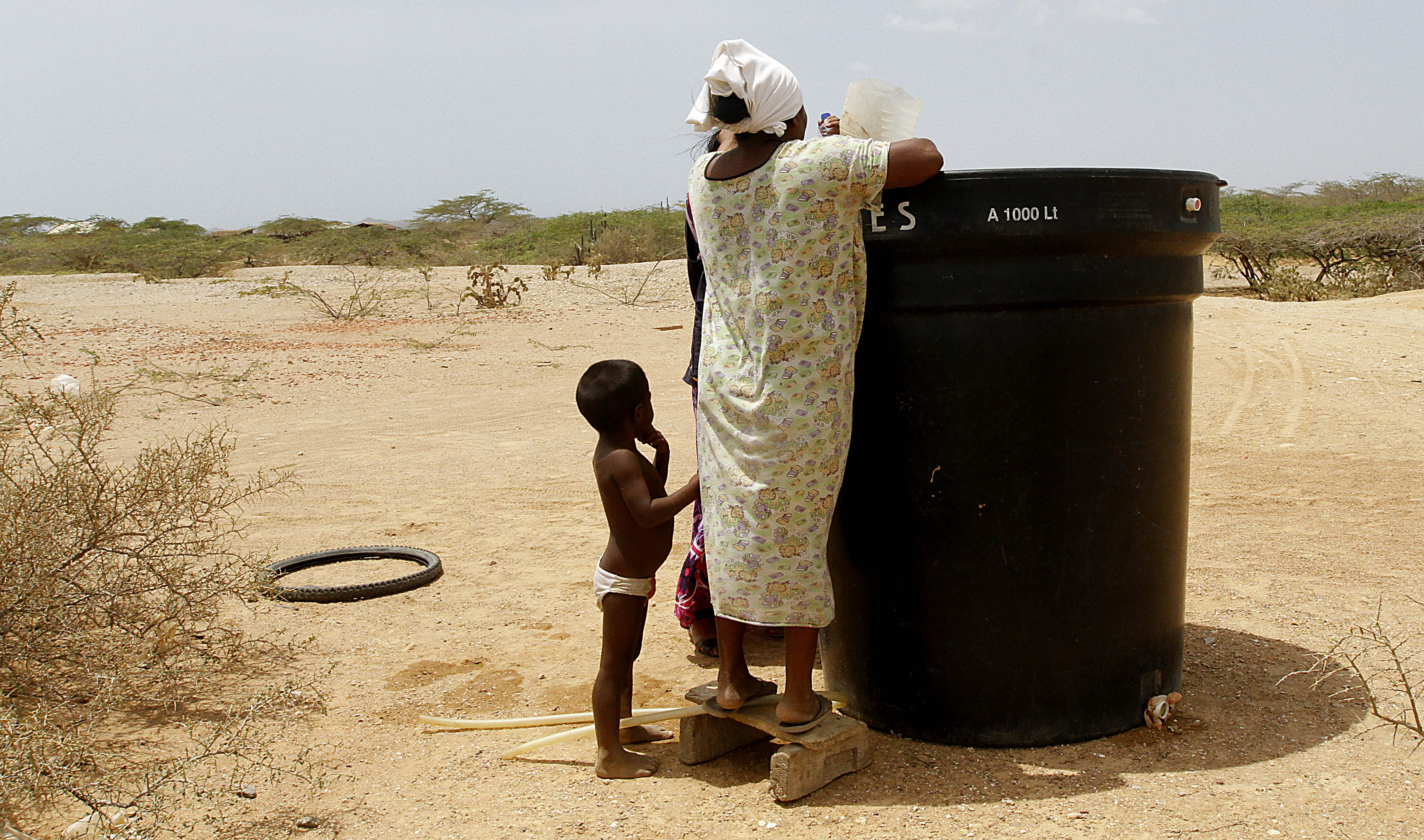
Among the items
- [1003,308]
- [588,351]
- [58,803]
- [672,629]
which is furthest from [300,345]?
[1003,308]

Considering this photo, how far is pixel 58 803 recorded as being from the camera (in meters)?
2.40

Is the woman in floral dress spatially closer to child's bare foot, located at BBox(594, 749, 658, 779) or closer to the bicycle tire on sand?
child's bare foot, located at BBox(594, 749, 658, 779)

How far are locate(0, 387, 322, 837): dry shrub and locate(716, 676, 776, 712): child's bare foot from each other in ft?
3.10

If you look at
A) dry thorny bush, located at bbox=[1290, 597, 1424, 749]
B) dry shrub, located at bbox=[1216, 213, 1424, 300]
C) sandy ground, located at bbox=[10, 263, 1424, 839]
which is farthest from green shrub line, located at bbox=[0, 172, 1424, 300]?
dry thorny bush, located at bbox=[1290, 597, 1424, 749]

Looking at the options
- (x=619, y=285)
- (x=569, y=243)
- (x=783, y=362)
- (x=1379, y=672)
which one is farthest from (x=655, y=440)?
(x=569, y=243)

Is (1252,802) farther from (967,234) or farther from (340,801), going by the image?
(340,801)

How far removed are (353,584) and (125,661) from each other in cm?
123

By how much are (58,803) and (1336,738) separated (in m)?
2.85

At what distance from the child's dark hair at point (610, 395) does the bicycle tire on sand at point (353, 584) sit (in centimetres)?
159

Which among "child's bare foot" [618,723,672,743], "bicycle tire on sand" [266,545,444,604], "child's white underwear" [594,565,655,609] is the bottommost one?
"child's bare foot" [618,723,672,743]

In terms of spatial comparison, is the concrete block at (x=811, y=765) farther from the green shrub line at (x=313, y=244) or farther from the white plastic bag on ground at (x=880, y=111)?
the green shrub line at (x=313, y=244)

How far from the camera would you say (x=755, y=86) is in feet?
7.23

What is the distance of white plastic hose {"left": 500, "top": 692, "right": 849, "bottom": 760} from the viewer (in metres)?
2.54

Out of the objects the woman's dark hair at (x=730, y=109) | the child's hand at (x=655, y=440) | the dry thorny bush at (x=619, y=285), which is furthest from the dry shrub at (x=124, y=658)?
the dry thorny bush at (x=619, y=285)
